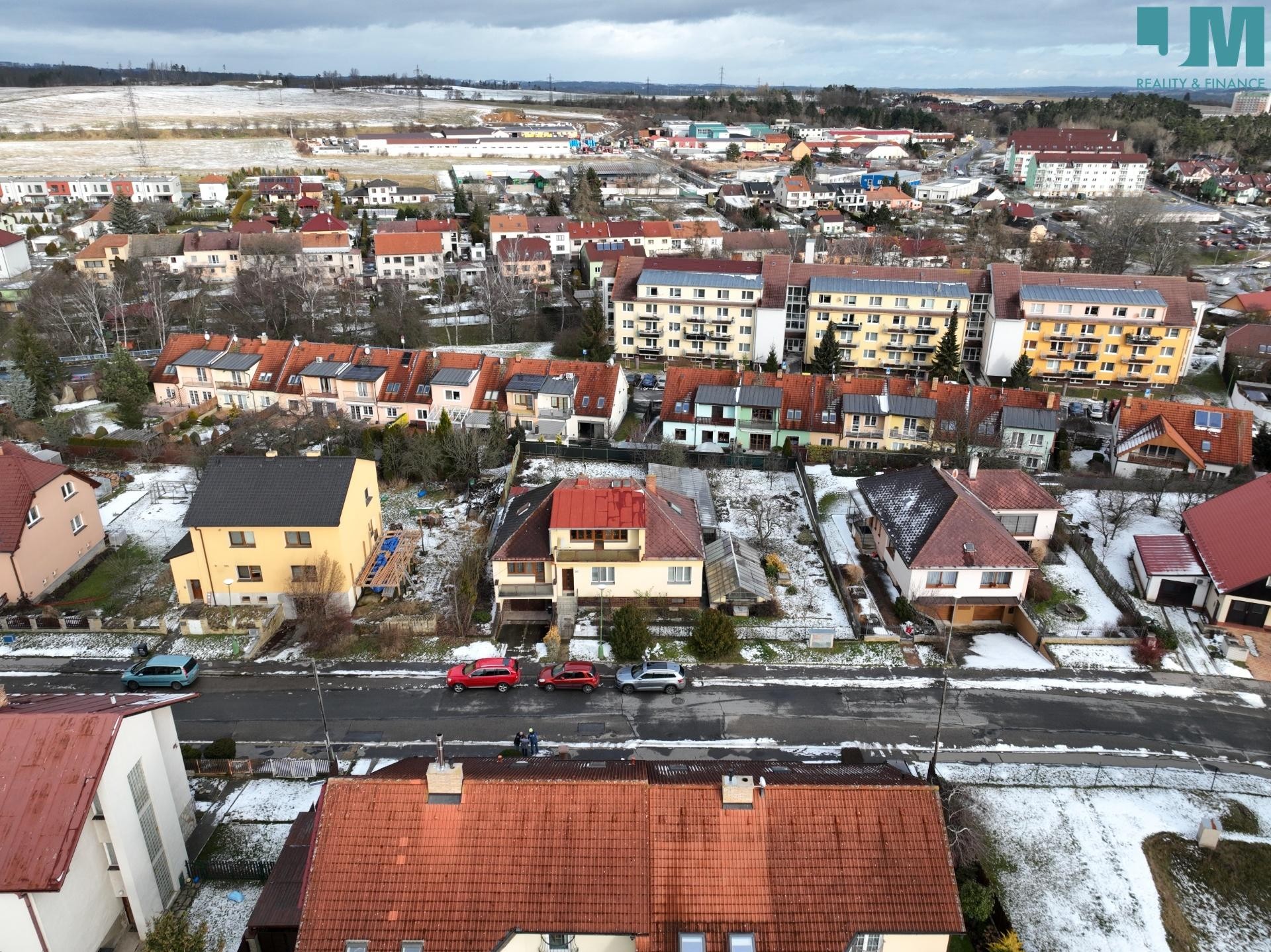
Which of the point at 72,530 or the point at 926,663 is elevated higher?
the point at 72,530

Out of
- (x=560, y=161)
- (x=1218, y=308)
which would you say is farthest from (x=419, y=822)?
(x=560, y=161)

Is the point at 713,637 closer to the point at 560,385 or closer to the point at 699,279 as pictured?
the point at 560,385

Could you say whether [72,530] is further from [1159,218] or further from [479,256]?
[1159,218]

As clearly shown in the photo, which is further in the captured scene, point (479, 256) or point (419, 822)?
point (479, 256)

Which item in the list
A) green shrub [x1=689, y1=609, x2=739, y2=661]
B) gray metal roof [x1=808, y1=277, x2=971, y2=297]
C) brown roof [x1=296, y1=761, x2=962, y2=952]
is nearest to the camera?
brown roof [x1=296, y1=761, x2=962, y2=952]

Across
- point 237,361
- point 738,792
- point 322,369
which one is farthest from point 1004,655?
point 237,361

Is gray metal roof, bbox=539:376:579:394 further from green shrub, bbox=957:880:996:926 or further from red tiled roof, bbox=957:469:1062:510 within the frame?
green shrub, bbox=957:880:996:926

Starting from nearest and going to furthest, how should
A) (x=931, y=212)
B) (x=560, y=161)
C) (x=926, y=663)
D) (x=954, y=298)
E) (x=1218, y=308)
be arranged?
(x=926, y=663) → (x=954, y=298) → (x=1218, y=308) → (x=931, y=212) → (x=560, y=161)

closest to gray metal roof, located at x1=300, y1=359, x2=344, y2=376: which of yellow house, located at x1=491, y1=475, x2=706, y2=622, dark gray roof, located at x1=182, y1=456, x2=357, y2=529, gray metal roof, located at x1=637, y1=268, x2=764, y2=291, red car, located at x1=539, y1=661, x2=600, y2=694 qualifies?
dark gray roof, located at x1=182, y1=456, x2=357, y2=529
